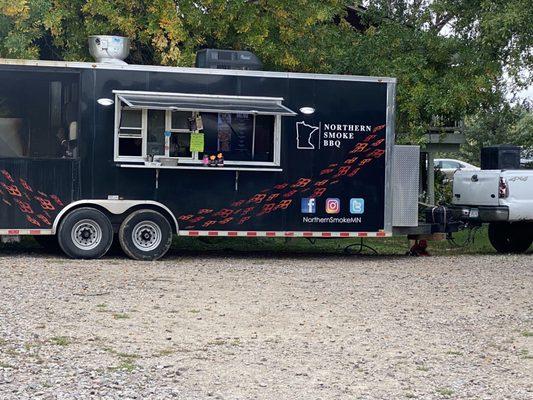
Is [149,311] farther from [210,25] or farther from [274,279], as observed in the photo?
[210,25]

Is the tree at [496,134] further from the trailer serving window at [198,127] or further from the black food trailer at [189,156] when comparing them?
the trailer serving window at [198,127]

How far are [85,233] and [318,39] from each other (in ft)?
22.9

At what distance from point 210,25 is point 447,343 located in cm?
1058

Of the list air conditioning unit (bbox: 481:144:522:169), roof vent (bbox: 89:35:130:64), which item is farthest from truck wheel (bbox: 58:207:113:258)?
air conditioning unit (bbox: 481:144:522:169)

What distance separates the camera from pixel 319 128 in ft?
55.2

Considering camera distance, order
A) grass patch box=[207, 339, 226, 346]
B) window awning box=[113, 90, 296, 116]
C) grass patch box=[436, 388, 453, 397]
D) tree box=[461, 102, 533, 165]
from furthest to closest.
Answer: tree box=[461, 102, 533, 165], window awning box=[113, 90, 296, 116], grass patch box=[207, 339, 226, 346], grass patch box=[436, 388, 453, 397]

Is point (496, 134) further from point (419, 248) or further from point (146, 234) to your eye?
point (146, 234)

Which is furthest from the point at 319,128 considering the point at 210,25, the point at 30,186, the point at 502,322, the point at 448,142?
the point at 448,142

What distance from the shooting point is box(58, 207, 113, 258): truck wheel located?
15742mm

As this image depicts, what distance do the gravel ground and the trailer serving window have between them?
1.88 meters

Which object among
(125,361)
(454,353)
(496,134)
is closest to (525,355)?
(454,353)

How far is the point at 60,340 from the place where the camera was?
911cm

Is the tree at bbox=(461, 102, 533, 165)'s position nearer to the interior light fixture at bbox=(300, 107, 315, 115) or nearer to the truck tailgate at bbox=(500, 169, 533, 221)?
the truck tailgate at bbox=(500, 169, 533, 221)

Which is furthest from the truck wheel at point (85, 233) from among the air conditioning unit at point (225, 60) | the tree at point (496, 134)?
the tree at point (496, 134)
